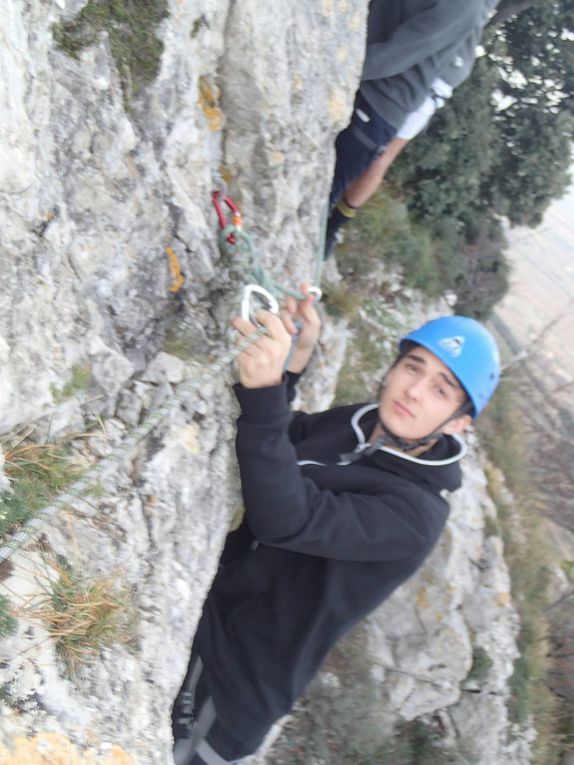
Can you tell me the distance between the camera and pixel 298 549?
227 centimetres

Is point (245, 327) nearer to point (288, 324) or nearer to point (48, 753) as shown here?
point (288, 324)

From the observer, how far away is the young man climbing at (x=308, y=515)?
7.20ft

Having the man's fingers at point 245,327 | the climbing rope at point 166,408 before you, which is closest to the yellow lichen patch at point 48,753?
the climbing rope at point 166,408

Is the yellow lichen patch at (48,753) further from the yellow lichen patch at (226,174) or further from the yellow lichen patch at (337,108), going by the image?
the yellow lichen patch at (337,108)

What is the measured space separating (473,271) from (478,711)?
6.64 meters

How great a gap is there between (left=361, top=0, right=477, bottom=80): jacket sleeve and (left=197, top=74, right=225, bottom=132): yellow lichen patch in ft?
4.44

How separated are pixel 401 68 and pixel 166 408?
2664 mm

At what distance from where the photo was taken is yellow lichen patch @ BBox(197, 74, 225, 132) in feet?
8.23

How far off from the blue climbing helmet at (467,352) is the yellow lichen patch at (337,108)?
1139mm

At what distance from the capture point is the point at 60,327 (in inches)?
74.2

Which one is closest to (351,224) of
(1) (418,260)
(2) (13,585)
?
(1) (418,260)

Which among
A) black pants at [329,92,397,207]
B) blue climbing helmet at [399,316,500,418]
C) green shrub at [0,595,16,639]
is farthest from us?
black pants at [329,92,397,207]

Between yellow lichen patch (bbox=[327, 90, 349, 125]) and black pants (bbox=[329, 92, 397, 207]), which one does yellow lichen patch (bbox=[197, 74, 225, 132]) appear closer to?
yellow lichen patch (bbox=[327, 90, 349, 125])

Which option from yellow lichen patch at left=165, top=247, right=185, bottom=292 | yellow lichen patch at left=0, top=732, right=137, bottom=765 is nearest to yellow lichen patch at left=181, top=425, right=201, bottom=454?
yellow lichen patch at left=165, top=247, right=185, bottom=292
